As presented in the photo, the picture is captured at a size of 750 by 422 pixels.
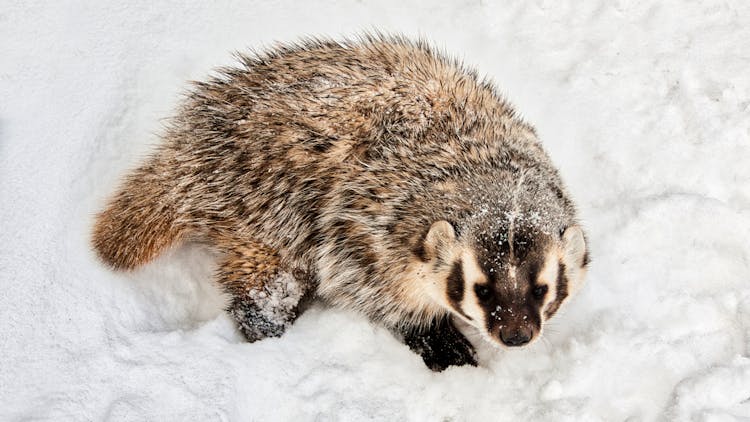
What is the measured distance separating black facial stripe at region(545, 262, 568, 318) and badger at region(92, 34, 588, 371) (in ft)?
0.04

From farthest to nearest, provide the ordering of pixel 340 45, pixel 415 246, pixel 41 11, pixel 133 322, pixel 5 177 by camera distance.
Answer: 1. pixel 41 11
2. pixel 340 45
3. pixel 5 177
4. pixel 133 322
5. pixel 415 246

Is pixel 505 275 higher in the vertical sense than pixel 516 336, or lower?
higher

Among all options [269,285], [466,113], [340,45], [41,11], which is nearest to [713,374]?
[466,113]

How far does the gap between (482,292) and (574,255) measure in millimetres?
556

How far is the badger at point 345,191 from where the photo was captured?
3.79 metres

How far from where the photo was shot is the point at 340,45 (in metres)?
4.68

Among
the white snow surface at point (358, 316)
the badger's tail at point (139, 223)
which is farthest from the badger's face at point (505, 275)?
the badger's tail at point (139, 223)

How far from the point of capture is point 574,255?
3.76m

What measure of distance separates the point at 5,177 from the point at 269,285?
5.41 ft

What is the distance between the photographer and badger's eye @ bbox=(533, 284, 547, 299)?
3.54 m

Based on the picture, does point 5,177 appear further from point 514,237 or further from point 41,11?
point 514,237

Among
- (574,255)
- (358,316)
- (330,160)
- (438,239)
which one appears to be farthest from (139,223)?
(574,255)

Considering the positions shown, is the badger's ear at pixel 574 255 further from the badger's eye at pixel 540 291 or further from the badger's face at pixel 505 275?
the badger's eye at pixel 540 291

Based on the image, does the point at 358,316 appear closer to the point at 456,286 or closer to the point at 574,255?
the point at 456,286
